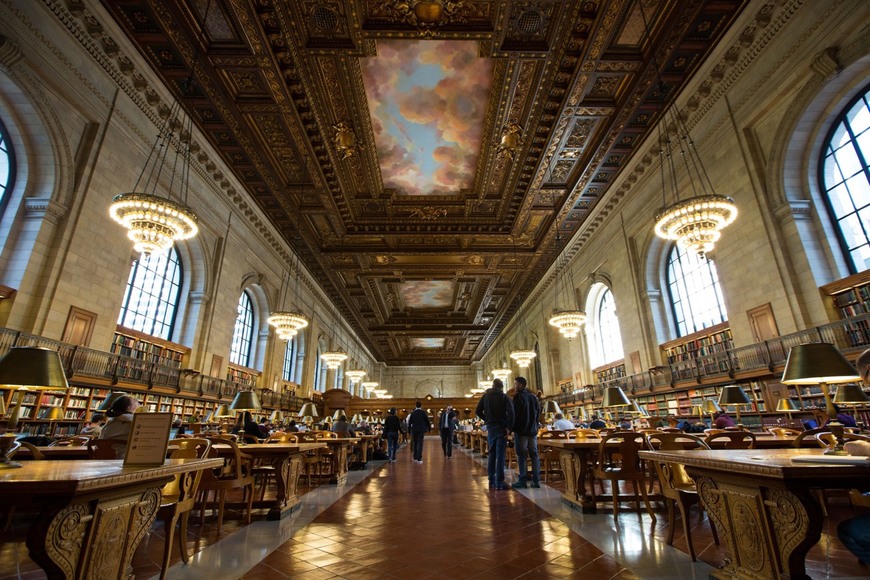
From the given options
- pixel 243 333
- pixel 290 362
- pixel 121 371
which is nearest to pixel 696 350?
pixel 121 371

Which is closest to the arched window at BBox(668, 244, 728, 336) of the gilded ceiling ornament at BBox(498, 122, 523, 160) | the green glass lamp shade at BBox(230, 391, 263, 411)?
the gilded ceiling ornament at BBox(498, 122, 523, 160)

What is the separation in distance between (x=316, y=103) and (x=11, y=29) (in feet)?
13.6

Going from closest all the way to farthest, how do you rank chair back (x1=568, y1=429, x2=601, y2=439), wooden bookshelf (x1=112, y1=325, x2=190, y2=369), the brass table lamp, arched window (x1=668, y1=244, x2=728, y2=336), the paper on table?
1. the paper on table
2. the brass table lamp
3. chair back (x1=568, y1=429, x2=601, y2=439)
4. wooden bookshelf (x1=112, y1=325, x2=190, y2=369)
5. arched window (x1=668, y1=244, x2=728, y2=336)

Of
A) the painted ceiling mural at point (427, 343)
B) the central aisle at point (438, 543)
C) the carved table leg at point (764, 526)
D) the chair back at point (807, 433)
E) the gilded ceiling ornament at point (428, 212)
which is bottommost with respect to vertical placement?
the central aisle at point (438, 543)

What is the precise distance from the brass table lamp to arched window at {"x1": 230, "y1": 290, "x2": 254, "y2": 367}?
13006 mm

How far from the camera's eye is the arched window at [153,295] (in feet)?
27.8

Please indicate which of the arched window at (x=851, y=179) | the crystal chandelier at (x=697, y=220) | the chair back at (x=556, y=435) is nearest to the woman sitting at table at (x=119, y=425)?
the chair back at (x=556, y=435)

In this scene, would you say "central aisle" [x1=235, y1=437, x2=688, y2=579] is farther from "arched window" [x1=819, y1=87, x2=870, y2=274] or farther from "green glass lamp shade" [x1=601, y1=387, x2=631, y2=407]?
"arched window" [x1=819, y1=87, x2=870, y2=274]

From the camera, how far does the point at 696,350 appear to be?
368 inches

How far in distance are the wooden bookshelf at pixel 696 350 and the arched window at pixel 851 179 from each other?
8.22ft

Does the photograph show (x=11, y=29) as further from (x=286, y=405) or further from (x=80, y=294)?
(x=286, y=405)

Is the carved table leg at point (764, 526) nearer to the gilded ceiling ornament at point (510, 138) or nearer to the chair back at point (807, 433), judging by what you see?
the chair back at point (807, 433)

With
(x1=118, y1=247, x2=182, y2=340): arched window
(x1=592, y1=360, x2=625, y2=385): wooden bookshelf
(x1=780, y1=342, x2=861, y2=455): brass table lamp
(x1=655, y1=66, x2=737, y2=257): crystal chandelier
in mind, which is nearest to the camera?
(x1=780, y1=342, x2=861, y2=455): brass table lamp

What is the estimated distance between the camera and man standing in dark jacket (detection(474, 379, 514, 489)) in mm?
5551
